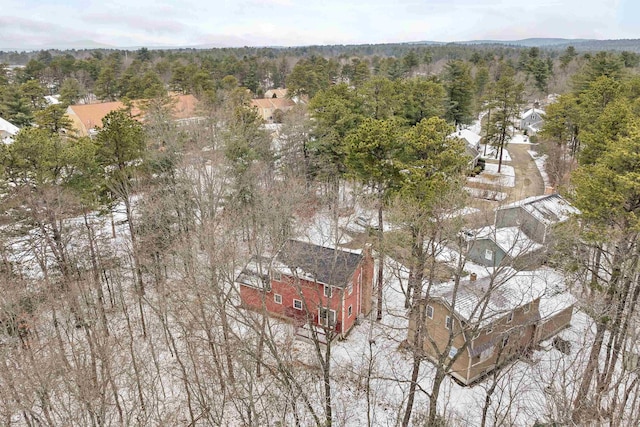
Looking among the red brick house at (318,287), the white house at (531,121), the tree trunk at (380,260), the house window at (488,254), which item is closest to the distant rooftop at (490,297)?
the tree trunk at (380,260)

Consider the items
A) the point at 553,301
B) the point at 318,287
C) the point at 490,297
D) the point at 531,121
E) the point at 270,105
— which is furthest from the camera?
the point at 531,121

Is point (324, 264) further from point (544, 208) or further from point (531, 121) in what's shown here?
A: point (531, 121)

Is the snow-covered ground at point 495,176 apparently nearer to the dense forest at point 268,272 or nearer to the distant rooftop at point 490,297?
the dense forest at point 268,272

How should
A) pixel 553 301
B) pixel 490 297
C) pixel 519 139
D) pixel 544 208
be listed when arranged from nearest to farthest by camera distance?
pixel 490 297
pixel 553 301
pixel 544 208
pixel 519 139

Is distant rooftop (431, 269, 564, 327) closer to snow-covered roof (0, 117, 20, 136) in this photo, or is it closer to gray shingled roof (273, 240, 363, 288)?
gray shingled roof (273, 240, 363, 288)

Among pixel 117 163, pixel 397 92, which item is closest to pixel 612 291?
pixel 117 163

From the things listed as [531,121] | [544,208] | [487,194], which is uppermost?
[531,121]

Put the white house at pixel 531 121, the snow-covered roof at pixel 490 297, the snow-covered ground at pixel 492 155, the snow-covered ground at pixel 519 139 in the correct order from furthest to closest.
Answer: the white house at pixel 531 121, the snow-covered ground at pixel 519 139, the snow-covered ground at pixel 492 155, the snow-covered roof at pixel 490 297

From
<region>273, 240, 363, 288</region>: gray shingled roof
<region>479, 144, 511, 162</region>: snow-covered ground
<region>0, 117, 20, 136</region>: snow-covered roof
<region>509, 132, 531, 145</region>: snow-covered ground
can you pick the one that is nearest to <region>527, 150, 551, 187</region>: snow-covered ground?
<region>479, 144, 511, 162</region>: snow-covered ground

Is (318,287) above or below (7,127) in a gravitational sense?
below

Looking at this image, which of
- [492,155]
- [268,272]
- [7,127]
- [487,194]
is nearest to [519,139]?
[492,155]
